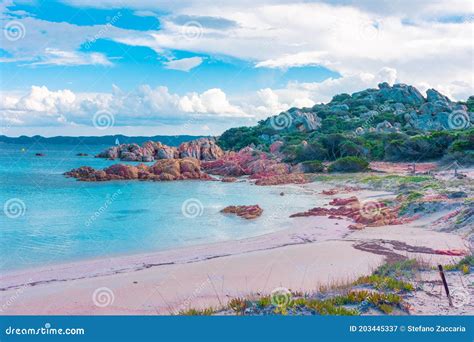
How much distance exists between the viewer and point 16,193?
3444 cm

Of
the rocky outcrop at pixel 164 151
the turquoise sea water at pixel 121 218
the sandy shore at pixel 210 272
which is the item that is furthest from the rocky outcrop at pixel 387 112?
the sandy shore at pixel 210 272

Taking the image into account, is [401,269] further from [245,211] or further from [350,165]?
[350,165]

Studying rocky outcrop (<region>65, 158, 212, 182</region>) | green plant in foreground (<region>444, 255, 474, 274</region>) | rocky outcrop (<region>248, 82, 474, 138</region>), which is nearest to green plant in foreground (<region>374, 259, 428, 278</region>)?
green plant in foreground (<region>444, 255, 474, 274</region>)

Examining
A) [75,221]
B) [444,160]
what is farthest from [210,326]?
[444,160]

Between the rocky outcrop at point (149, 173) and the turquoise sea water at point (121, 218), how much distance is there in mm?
3898

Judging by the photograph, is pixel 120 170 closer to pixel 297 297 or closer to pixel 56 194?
pixel 56 194

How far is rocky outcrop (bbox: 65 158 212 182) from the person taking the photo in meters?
42.4

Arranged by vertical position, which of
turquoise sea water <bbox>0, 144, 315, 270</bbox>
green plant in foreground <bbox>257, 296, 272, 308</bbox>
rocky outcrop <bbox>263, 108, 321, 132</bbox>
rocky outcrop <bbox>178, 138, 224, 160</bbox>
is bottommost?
→ turquoise sea water <bbox>0, 144, 315, 270</bbox>

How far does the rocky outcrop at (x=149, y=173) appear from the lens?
4242cm

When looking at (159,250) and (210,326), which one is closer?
(210,326)

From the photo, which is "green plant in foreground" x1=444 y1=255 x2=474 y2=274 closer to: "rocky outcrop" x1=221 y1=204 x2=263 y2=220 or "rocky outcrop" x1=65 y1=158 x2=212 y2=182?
"rocky outcrop" x1=221 y1=204 x2=263 y2=220

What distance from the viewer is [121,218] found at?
2247 centimetres

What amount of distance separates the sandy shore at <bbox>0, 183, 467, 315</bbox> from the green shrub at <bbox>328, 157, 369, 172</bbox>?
2211 centimetres

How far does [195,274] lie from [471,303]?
637 centimetres
